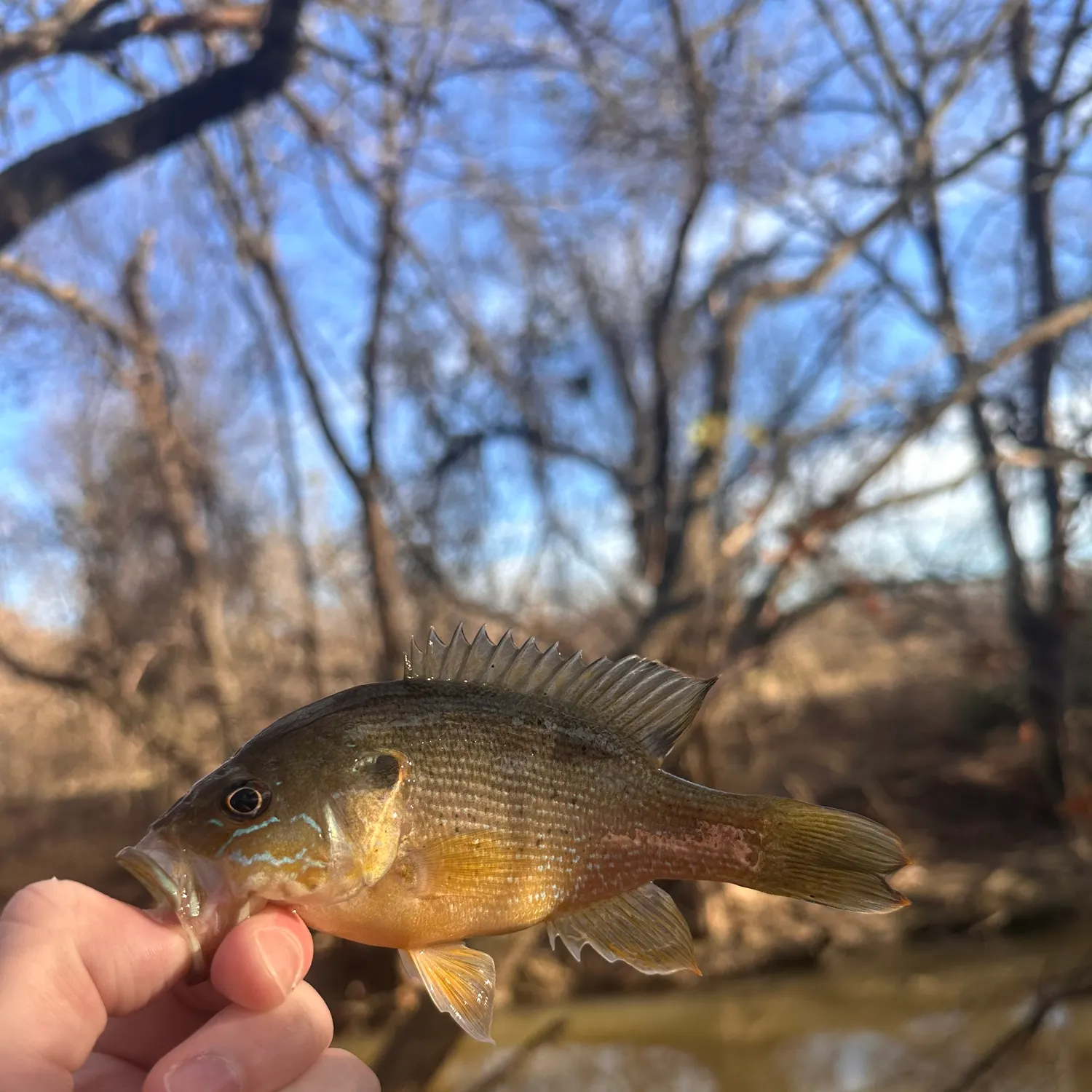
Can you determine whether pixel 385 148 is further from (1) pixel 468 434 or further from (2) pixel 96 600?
(2) pixel 96 600

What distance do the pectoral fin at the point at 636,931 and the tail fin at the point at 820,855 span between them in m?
0.10

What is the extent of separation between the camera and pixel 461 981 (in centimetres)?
93

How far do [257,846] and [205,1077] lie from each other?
280mm

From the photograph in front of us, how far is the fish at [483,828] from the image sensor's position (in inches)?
33.4

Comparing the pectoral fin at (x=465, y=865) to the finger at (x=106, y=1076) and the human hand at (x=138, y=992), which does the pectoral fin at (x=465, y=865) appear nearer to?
the human hand at (x=138, y=992)

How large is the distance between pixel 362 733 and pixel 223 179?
18.1ft

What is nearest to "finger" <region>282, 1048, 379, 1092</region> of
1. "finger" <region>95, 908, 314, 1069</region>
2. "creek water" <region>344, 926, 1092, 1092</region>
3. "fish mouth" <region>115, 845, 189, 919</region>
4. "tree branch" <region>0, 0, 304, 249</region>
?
"finger" <region>95, 908, 314, 1069</region>

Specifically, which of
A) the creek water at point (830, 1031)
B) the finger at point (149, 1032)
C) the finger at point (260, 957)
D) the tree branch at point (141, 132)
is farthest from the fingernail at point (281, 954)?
the creek water at point (830, 1031)

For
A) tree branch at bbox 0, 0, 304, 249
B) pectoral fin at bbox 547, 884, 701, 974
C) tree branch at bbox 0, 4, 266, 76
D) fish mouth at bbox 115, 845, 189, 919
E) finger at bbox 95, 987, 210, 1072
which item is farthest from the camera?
tree branch at bbox 0, 0, 304, 249

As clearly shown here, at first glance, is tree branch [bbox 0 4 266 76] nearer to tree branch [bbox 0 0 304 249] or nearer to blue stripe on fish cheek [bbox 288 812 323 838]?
tree branch [bbox 0 0 304 249]

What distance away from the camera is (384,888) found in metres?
0.88

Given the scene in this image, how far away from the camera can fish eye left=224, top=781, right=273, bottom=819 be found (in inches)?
33.1

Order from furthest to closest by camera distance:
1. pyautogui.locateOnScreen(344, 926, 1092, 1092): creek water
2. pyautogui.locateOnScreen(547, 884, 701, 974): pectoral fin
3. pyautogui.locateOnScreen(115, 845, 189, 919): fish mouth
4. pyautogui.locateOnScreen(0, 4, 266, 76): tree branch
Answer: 1. pyautogui.locateOnScreen(344, 926, 1092, 1092): creek water
2. pyautogui.locateOnScreen(0, 4, 266, 76): tree branch
3. pyautogui.locateOnScreen(547, 884, 701, 974): pectoral fin
4. pyautogui.locateOnScreen(115, 845, 189, 919): fish mouth

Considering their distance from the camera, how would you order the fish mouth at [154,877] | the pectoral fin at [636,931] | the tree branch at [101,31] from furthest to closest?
the tree branch at [101,31] → the pectoral fin at [636,931] → the fish mouth at [154,877]
